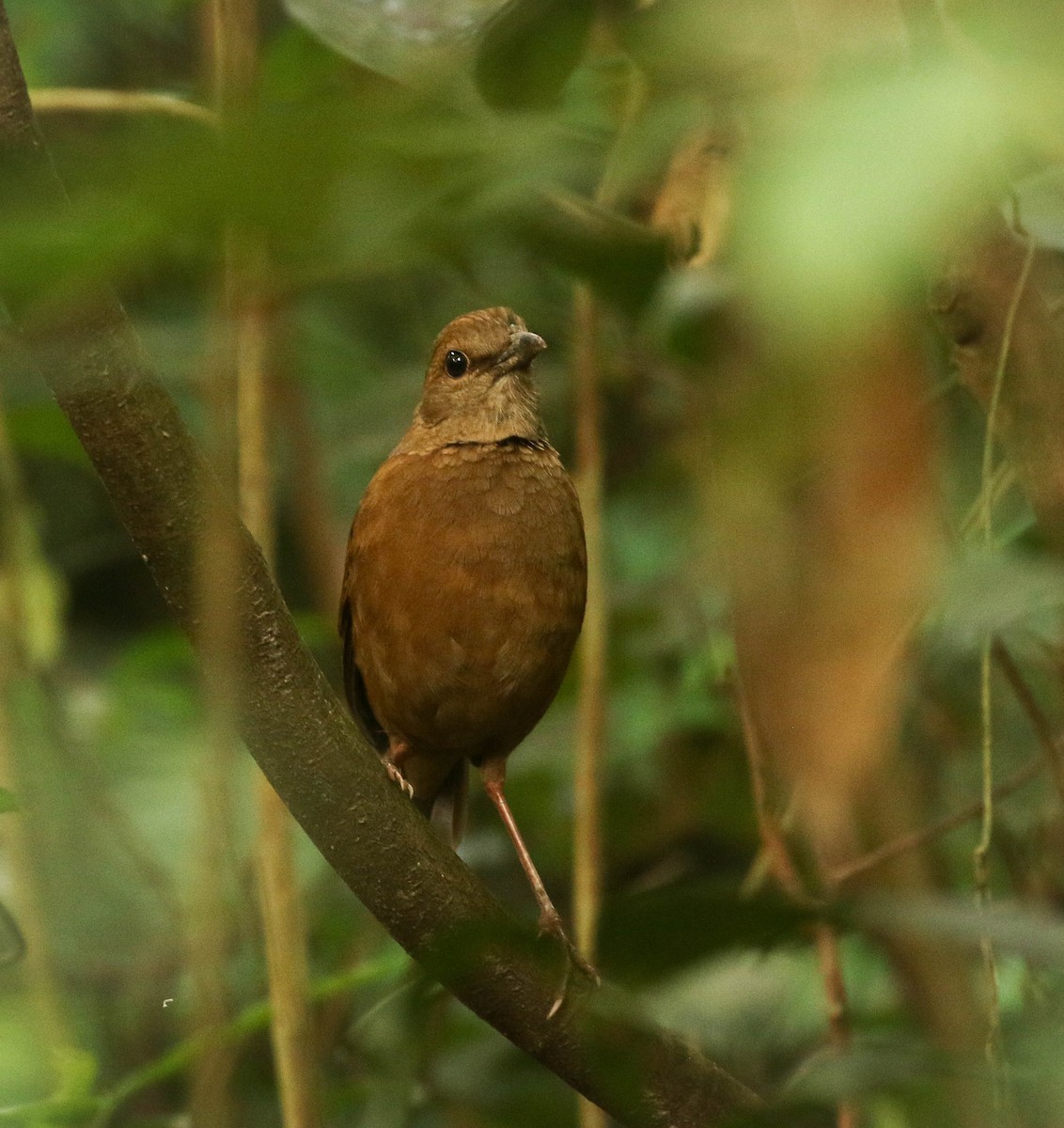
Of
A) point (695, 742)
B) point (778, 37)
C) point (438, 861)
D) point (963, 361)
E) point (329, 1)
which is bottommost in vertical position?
point (695, 742)

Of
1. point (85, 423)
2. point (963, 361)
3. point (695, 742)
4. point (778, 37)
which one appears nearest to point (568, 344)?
point (695, 742)

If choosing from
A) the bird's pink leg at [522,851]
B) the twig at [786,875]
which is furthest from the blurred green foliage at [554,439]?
the bird's pink leg at [522,851]

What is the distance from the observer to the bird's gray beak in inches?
152

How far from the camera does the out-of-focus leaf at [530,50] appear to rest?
1429 mm

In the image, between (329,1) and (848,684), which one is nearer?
(848,684)

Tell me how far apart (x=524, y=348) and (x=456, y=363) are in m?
0.20

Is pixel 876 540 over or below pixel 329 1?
over

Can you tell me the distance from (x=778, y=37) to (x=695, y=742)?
158 inches

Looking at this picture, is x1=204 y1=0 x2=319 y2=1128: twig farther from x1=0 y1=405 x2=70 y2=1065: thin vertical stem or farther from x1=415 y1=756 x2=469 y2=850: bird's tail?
x1=415 y1=756 x2=469 y2=850: bird's tail

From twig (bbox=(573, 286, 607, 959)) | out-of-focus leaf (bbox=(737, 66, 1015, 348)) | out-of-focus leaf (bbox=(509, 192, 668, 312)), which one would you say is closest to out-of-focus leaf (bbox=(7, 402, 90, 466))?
twig (bbox=(573, 286, 607, 959))

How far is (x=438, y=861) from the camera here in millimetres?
2504

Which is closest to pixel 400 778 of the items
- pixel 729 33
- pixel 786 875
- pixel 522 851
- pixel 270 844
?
pixel 522 851

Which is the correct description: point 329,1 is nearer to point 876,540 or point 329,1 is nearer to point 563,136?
point 563,136

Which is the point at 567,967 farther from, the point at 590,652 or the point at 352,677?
the point at 352,677
